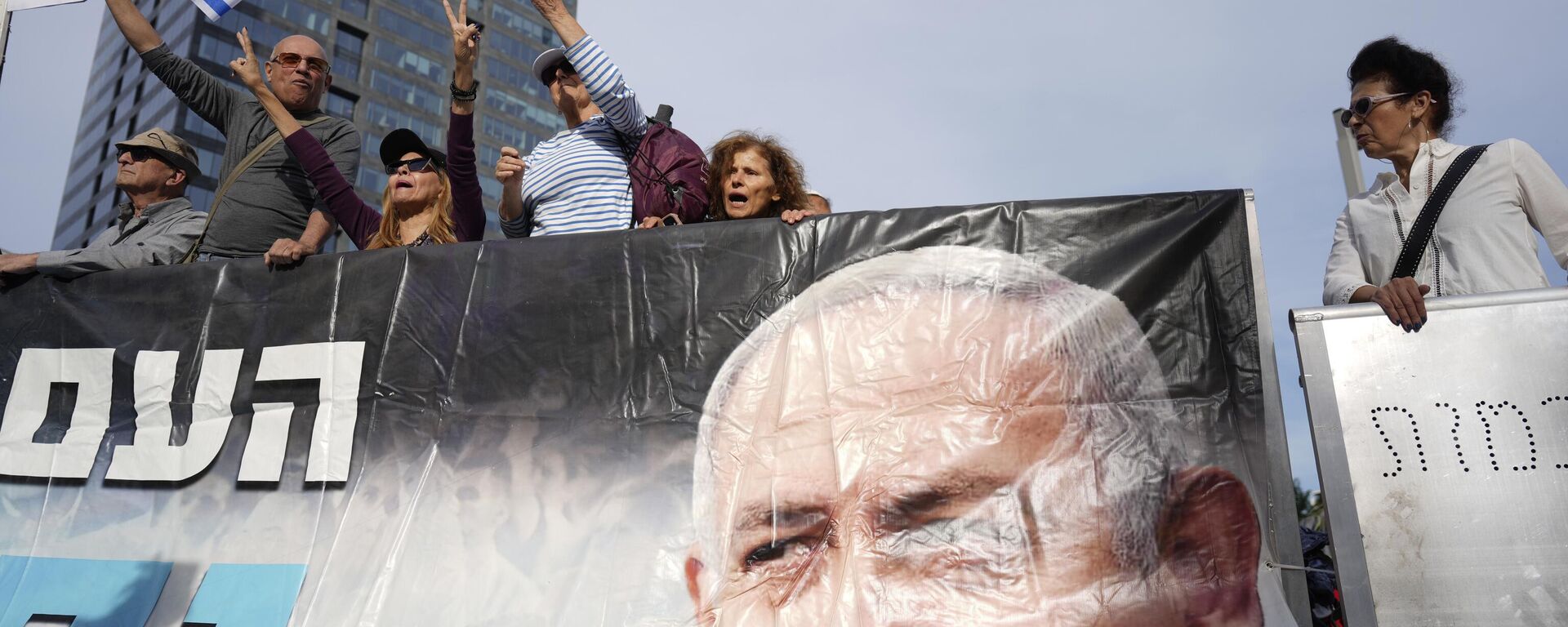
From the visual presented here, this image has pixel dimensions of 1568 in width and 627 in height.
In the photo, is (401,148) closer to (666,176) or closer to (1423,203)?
(666,176)

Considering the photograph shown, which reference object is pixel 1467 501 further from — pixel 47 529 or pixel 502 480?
pixel 47 529

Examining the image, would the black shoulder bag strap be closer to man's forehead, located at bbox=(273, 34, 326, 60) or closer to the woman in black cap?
the woman in black cap

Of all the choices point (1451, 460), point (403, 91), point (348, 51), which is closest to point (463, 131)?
point (1451, 460)

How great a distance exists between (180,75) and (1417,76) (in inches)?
163

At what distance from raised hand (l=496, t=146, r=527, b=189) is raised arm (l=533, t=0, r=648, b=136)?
1.02ft

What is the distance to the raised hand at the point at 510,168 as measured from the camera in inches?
127

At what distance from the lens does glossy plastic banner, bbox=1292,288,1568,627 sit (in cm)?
186

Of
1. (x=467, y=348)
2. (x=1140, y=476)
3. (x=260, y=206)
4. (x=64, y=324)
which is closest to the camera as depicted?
(x=1140, y=476)

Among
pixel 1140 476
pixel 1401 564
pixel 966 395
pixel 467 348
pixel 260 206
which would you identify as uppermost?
pixel 260 206

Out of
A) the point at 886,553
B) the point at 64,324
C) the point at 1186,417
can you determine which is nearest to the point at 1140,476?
the point at 1186,417

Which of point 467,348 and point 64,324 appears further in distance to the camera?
point 64,324

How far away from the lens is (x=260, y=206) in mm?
3688

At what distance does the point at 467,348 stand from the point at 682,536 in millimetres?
866

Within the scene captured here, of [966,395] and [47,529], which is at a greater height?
[966,395]
